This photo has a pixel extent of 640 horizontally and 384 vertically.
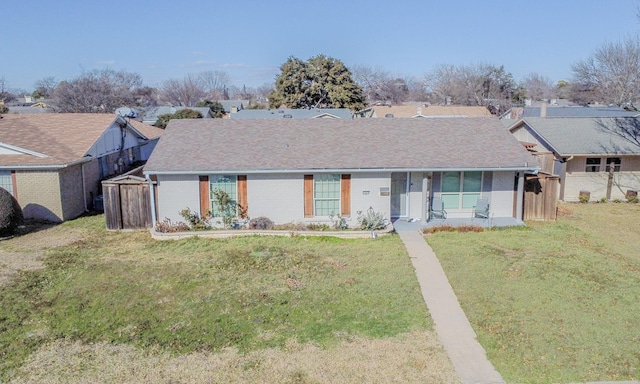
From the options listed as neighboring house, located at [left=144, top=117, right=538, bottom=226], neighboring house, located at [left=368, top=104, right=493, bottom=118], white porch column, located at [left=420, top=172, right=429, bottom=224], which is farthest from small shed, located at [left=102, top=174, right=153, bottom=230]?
neighboring house, located at [left=368, top=104, right=493, bottom=118]

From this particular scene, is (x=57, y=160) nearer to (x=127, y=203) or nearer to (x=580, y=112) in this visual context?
(x=127, y=203)

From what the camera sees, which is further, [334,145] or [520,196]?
[334,145]

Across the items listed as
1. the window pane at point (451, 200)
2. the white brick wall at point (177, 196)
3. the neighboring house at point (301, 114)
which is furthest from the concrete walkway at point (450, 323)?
the neighboring house at point (301, 114)

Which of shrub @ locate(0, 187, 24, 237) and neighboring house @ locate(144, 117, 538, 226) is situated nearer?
shrub @ locate(0, 187, 24, 237)

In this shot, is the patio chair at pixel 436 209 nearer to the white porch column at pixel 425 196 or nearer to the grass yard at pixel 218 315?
the white porch column at pixel 425 196

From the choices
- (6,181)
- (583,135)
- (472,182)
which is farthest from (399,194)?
(6,181)

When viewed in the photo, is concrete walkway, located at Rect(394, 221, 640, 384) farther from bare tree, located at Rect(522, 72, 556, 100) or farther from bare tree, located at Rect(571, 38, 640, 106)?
bare tree, located at Rect(522, 72, 556, 100)
